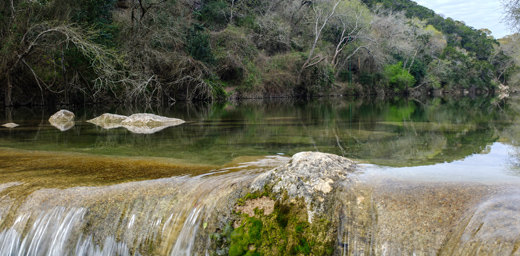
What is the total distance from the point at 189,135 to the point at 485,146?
5826mm

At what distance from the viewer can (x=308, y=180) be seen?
3.28m

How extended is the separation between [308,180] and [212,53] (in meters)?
24.8

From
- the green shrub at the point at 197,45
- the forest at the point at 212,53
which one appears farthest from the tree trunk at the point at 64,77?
the green shrub at the point at 197,45

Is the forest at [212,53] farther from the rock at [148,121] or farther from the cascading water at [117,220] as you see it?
the cascading water at [117,220]

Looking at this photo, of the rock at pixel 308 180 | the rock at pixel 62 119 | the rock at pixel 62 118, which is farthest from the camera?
the rock at pixel 62 118

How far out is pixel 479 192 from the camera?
3113mm

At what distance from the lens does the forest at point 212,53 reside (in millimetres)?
17375

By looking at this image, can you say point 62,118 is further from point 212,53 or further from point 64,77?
point 212,53

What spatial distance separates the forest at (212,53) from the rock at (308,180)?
44.0 feet

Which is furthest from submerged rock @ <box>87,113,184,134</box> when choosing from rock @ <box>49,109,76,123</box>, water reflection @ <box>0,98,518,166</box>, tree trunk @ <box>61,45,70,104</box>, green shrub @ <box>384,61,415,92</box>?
green shrub @ <box>384,61,415,92</box>

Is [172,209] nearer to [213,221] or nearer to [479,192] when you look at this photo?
[213,221]

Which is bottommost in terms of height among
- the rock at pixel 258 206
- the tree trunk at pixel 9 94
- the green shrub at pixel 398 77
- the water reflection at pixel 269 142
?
the rock at pixel 258 206

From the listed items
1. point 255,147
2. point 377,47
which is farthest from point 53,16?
point 377,47

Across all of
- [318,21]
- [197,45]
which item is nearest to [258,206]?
[197,45]
